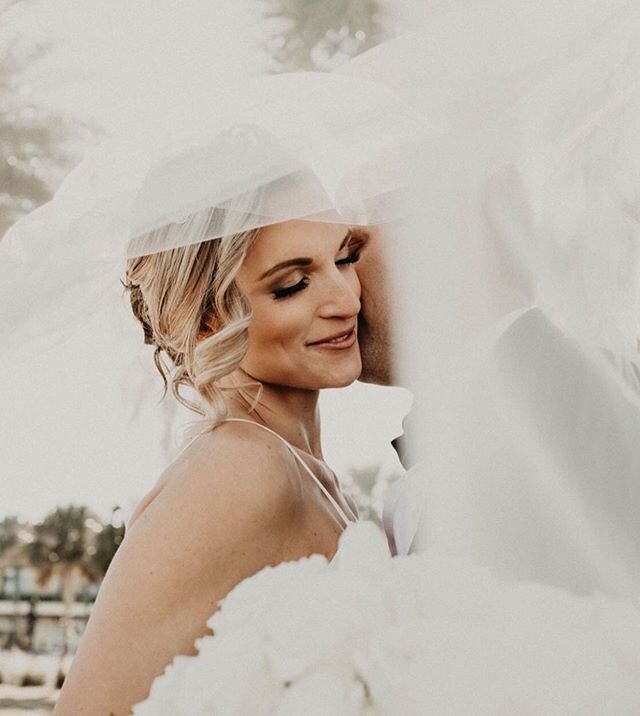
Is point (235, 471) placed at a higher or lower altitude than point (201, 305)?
lower

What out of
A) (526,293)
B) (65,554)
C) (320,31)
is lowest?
(65,554)

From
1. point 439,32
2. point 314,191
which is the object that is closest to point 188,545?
point 314,191

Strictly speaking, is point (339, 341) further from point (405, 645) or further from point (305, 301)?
point (405, 645)

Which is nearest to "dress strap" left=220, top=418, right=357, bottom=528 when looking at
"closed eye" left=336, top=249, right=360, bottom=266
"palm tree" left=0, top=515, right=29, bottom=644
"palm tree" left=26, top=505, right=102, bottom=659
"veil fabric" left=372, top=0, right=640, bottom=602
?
"closed eye" left=336, top=249, right=360, bottom=266

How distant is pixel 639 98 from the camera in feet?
5.13

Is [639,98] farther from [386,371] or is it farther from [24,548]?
[24,548]

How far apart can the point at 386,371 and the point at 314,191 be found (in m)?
0.44

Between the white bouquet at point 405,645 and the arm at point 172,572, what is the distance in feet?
0.81

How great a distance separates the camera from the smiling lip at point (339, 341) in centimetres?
199

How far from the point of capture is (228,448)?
6.33 ft

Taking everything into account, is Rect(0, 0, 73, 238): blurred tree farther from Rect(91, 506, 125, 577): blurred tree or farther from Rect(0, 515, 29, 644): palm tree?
Rect(91, 506, 125, 577): blurred tree

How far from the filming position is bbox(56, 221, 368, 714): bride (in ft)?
5.82

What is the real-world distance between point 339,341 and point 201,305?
0.28 m

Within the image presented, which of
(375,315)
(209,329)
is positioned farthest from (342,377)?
(209,329)
